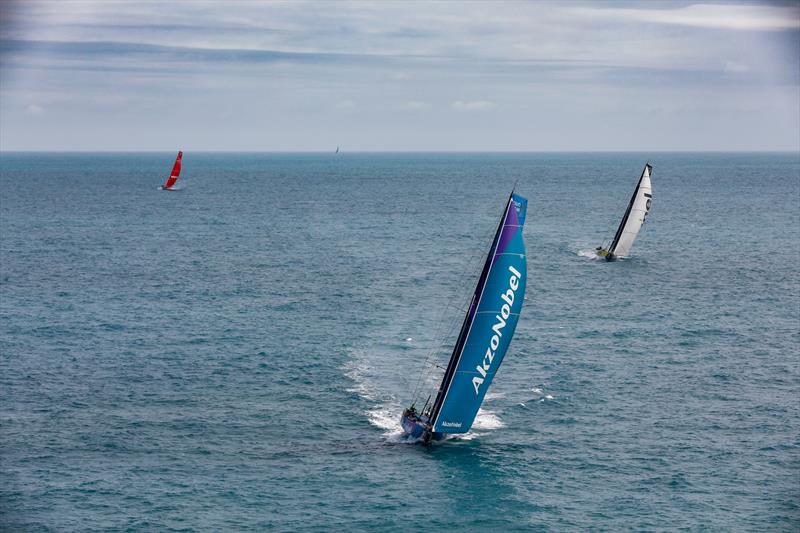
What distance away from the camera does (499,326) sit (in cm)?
5400

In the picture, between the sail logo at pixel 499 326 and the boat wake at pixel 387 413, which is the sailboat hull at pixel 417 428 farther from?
the sail logo at pixel 499 326

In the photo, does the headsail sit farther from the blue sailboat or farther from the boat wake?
A: the blue sailboat

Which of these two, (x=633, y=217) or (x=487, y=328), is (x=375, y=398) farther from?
(x=633, y=217)

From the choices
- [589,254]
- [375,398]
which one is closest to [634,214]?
[589,254]

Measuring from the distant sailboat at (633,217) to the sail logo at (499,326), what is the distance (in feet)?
222

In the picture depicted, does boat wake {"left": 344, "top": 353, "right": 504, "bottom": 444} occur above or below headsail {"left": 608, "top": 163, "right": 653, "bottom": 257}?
below

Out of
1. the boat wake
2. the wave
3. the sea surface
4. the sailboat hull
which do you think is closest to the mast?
the sailboat hull

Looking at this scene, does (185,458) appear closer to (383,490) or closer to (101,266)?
(383,490)

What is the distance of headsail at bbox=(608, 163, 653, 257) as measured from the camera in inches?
4643

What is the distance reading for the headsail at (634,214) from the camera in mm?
117938

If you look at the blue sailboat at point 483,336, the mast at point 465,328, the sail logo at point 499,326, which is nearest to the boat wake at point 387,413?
the blue sailboat at point 483,336

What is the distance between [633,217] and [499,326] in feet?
229

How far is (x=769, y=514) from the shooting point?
152 ft

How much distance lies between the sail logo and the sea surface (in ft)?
12.5
